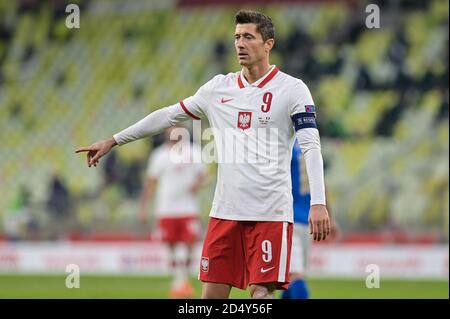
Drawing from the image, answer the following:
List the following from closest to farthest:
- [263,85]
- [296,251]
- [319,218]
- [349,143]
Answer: [319,218] < [263,85] < [296,251] < [349,143]

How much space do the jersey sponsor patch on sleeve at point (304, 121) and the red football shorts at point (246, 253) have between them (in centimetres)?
66

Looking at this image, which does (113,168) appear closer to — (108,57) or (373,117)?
(108,57)

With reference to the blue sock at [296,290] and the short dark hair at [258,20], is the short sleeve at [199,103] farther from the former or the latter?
the blue sock at [296,290]

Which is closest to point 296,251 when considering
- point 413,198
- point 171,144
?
point 171,144

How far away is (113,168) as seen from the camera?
20812 mm

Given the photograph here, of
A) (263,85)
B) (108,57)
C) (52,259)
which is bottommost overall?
(52,259)

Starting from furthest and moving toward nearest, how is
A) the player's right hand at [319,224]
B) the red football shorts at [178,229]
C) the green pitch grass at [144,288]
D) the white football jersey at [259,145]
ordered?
the red football shorts at [178,229]
the green pitch grass at [144,288]
the white football jersey at [259,145]
the player's right hand at [319,224]

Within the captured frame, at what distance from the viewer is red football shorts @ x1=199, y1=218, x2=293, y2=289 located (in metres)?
6.34

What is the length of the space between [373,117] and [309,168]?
14.5m

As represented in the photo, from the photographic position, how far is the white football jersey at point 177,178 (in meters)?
14.2

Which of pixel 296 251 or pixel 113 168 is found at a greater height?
pixel 113 168

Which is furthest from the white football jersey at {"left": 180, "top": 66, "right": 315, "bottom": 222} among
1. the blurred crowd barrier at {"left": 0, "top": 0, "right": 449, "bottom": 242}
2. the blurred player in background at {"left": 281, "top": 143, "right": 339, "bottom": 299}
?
the blurred crowd barrier at {"left": 0, "top": 0, "right": 449, "bottom": 242}

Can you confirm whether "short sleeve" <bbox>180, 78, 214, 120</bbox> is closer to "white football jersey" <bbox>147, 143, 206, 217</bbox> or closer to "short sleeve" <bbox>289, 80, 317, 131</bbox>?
"short sleeve" <bbox>289, 80, 317, 131</bbox>

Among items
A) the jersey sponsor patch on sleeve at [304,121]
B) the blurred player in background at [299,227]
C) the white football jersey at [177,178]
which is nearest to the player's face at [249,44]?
the jersey sponsor patch on sleeve at [304,121]
